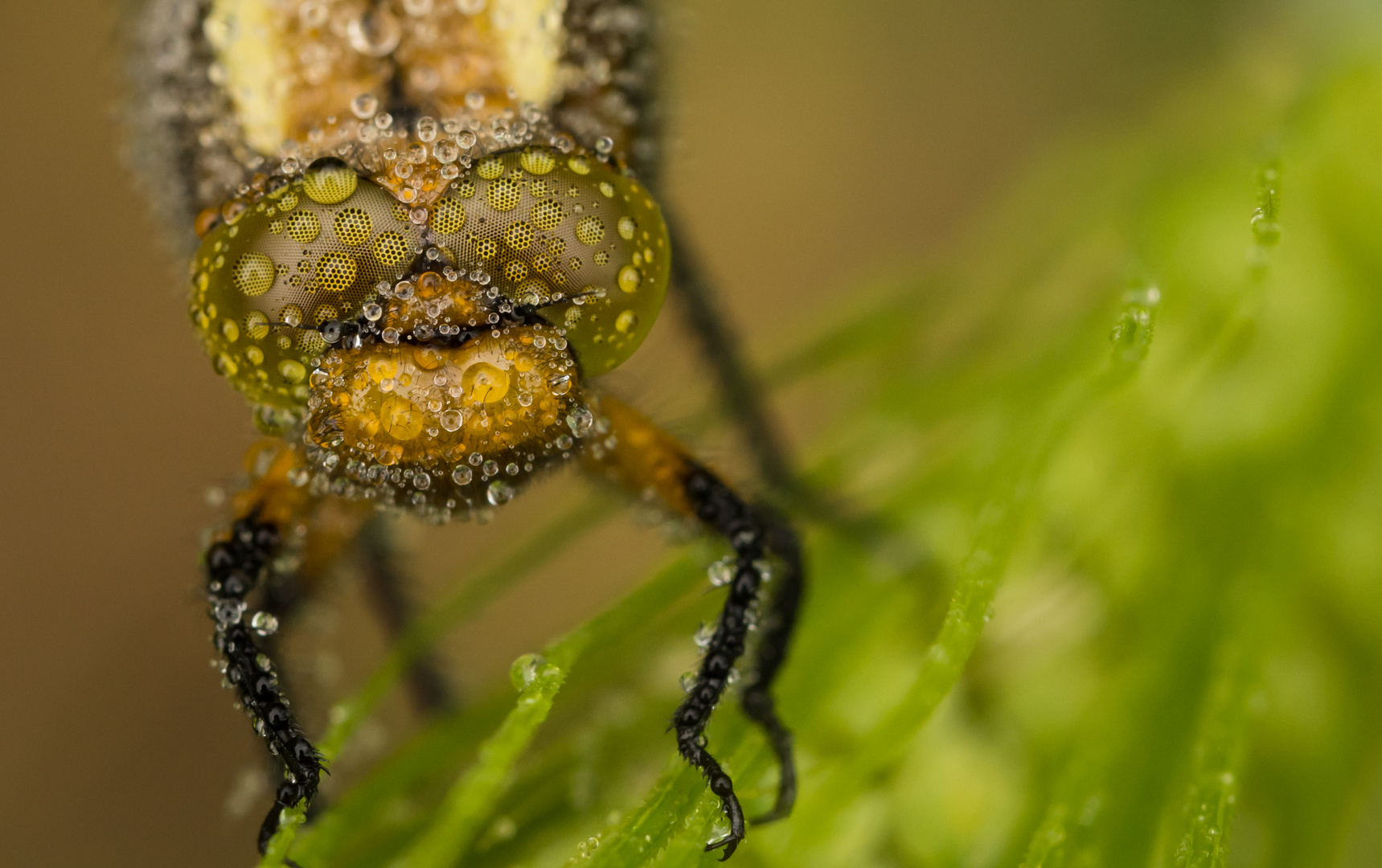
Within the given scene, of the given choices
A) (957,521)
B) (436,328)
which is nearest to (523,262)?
(436,328)

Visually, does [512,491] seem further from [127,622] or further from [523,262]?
[127,622]

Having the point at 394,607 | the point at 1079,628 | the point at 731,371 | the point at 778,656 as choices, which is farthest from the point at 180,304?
the point at 1079,628

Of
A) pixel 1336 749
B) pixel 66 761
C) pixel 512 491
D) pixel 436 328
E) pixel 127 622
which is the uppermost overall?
pixel 436 328

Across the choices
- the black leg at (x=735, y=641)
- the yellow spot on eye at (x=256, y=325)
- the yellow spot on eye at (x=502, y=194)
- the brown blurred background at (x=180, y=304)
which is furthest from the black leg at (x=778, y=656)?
the brown blurred background at (x=180, y=304)

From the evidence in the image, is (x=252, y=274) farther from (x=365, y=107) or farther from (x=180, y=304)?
(x=180, y=304)

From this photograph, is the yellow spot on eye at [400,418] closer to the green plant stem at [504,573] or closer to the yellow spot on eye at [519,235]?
the yellow spot on eye at [519,235]

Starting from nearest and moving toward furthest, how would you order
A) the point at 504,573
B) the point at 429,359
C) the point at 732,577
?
the point at 429,359 → the point at 732,577 → the point at 504,573

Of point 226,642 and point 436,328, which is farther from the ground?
point 436,328

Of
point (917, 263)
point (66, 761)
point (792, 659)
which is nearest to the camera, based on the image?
point (792, 659)
